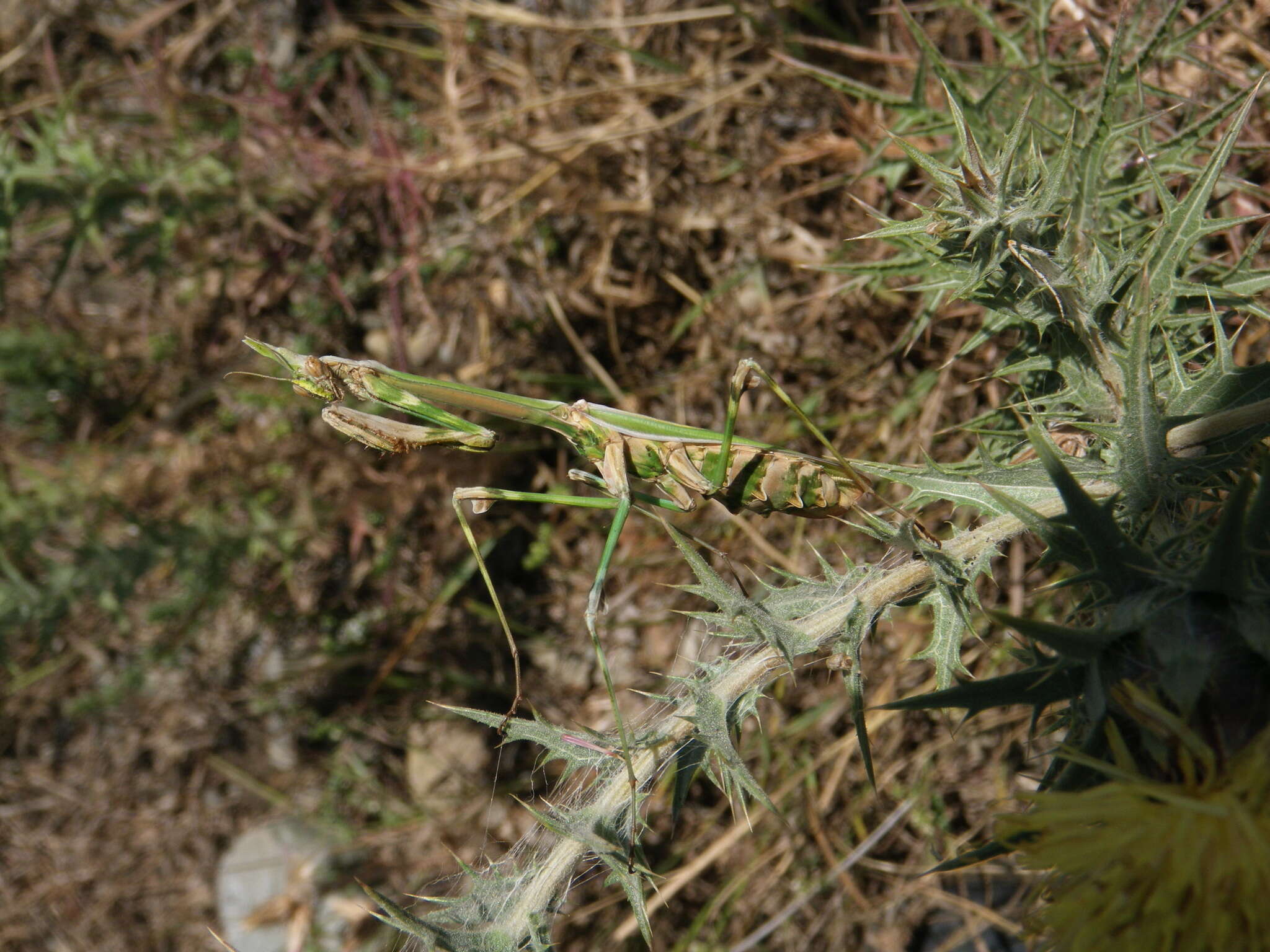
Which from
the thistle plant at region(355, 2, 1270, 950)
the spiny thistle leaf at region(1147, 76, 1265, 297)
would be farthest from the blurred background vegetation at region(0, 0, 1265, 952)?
the spiny thistle leaf at region(1147, 76, 1265, 297)

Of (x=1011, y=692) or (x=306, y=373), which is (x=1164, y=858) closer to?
(x=1011, y=692)

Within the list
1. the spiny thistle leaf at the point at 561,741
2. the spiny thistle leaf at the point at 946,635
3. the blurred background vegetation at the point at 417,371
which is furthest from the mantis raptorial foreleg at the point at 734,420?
the blurred background vegetation at the point at 417,371

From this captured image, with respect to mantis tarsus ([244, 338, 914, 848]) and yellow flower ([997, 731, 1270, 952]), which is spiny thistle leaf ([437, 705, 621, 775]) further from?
yellow flower ([997, 731, 1270, 952])

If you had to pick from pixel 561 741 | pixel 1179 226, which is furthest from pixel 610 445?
pixel 1179 226

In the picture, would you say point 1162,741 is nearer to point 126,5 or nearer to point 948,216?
point 948,216

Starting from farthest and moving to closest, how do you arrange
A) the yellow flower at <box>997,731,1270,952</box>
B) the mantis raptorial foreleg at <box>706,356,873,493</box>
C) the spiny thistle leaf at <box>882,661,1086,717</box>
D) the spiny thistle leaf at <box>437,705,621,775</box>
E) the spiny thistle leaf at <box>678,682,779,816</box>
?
the mantis raptorial foreleg at <box>706,356,873,493</box> < the spiny thistle leaf at <box>437,705,621,775</box> < the spiny thistle leaf at <box>678,682,779,816</box> < the spiny thistle leaf at <box>882,661,1086,717</box> < the yellow flower at <box>997,731,1270,952</box>

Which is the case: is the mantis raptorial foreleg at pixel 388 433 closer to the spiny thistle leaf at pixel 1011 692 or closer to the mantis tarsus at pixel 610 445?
the mantis tarsus at pixel 610 445
